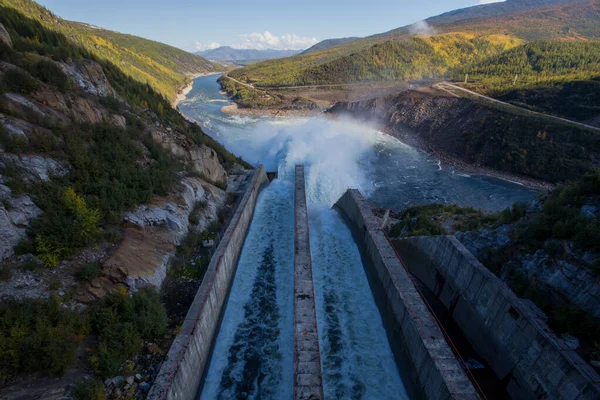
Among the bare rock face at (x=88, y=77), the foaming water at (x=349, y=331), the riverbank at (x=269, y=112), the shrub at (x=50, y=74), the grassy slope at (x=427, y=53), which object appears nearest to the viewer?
the foaming water at (x=349, y=331)

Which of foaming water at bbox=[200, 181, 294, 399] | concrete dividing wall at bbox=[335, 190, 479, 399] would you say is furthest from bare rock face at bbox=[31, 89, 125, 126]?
concrete dividing wall at bbox=[335, 190, 479, 399]

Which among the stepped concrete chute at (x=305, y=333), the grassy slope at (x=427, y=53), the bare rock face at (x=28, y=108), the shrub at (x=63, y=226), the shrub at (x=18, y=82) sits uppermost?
the grassy slope at (x=427, y=53)

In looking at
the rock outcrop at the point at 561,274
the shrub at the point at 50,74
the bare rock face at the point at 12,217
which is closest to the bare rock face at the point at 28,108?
the shrub at the point at 50,74

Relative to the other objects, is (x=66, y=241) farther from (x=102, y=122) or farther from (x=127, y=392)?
(x=102, y=122)

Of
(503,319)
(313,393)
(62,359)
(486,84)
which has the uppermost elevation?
(486,84)

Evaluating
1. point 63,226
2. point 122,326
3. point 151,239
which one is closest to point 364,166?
point 151,239

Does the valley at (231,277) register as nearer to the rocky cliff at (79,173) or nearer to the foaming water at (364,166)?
the rocky cliff at (79,173)

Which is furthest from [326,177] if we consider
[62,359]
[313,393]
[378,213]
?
[62,359]
